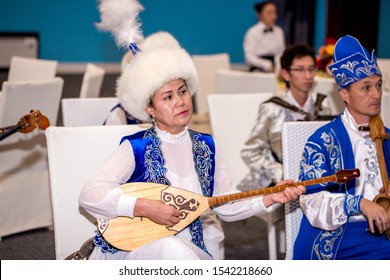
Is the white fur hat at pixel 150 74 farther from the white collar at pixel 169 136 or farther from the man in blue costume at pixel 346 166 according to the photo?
the man in blue costume at pixel 346 166

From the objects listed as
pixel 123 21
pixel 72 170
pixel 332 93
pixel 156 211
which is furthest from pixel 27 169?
pixel 156 211

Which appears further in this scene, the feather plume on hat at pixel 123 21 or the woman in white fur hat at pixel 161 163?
the feather plume on hat at pixel 123 21

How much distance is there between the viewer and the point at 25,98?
12.0 feet

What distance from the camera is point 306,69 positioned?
3.59 m

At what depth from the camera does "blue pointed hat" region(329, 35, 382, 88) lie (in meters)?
2.46

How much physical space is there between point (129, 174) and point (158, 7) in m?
10.0

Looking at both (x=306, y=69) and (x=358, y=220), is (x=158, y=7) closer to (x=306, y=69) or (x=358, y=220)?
(x=306, y=69)

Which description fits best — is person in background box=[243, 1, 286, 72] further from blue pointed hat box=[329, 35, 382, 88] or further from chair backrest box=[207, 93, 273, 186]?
blue pointed hat box=[329, 35, 382, 88]

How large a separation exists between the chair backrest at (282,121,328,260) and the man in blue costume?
0.09 metres

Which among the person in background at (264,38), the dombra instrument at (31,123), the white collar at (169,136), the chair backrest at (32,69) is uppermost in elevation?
the person in background at (264,38)

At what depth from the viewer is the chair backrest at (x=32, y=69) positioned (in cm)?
522

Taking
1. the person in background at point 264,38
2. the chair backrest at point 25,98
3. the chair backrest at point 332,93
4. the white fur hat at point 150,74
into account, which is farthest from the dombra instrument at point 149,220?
the person in background at point 264,38

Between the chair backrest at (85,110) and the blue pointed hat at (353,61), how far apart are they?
4.10 feet
